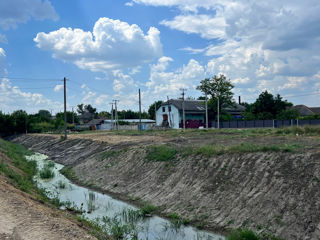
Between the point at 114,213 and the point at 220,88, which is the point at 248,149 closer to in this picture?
the point at 114,213

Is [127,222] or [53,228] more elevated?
[53,228]

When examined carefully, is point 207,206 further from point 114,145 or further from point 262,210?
point 114,145

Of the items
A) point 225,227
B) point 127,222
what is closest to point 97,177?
point 127,222

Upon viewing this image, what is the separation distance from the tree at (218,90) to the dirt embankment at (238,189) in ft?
189

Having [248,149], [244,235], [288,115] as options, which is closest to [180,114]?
[288,115]

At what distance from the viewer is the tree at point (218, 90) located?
76562 millimetres

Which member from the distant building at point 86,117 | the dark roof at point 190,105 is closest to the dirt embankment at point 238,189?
the dark roof at point 190,105

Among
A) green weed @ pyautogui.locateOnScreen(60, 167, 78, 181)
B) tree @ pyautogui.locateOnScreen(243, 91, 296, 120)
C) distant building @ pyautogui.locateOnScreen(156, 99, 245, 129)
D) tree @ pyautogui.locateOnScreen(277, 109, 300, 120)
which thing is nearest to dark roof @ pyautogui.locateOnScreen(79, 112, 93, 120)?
distant building @ pyautogui.locateOnScreen(156, 99, 245, 129)

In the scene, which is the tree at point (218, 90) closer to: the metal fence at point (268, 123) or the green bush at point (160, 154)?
the metal fence at point (268, 123)

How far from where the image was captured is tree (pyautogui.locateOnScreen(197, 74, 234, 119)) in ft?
251

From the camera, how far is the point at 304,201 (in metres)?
10.5

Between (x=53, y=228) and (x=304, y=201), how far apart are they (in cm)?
796

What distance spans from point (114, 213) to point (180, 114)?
63071mm

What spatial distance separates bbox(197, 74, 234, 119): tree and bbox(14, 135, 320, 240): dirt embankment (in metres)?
57.7
